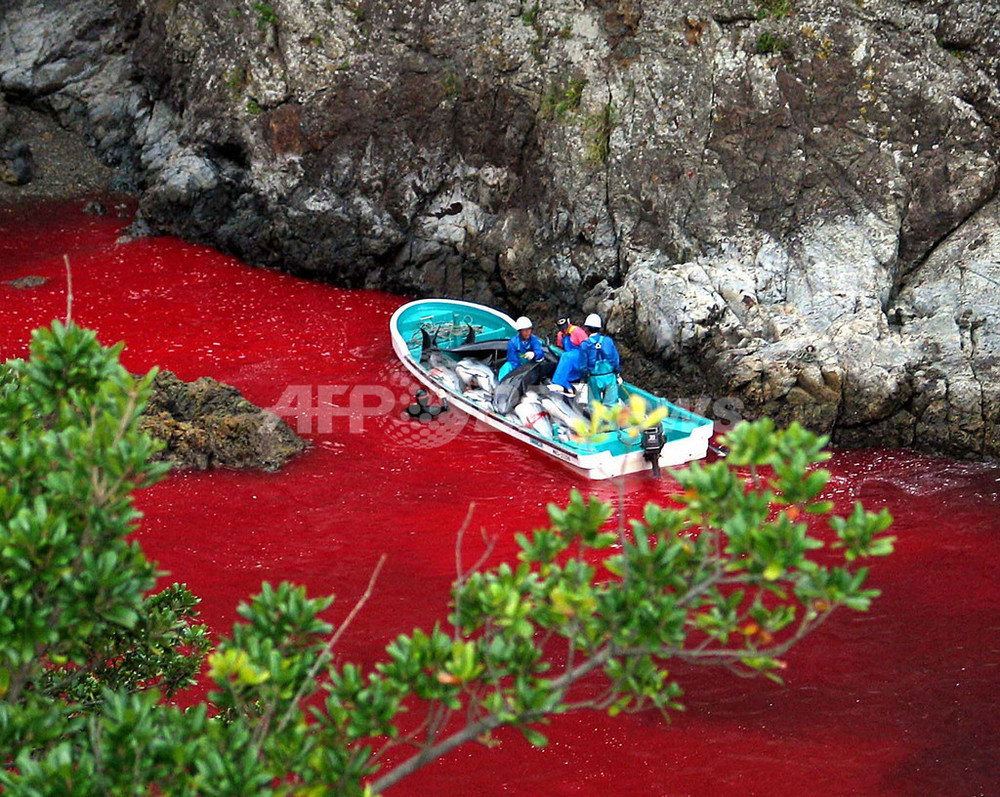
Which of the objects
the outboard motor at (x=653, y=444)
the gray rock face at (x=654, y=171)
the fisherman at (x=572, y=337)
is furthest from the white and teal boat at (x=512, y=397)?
the gray rock face at (x=654, y=171)

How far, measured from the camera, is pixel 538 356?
15375mm

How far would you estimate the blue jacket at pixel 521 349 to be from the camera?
605 inches

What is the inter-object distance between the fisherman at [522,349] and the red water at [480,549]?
3.49 feet

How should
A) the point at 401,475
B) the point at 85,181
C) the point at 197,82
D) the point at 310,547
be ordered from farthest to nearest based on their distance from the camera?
the point at 85,181
the point at 197,82
the point at 401,475
the point at 310,547

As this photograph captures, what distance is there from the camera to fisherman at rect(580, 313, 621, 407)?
14.5m

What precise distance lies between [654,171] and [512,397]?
5184mm

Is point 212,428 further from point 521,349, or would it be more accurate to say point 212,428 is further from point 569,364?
point 569,364

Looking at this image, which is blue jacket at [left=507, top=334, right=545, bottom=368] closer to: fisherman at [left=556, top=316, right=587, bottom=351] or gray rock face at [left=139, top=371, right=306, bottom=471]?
fisherman at [left=556, top=316, right=587, bottom=351]

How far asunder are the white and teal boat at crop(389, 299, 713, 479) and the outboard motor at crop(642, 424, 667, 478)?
0.04ft

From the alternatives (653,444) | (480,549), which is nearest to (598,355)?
(653,444)

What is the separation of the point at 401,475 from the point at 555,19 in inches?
355

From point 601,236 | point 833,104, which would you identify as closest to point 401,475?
point 601,236

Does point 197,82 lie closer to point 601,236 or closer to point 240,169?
point 240,169

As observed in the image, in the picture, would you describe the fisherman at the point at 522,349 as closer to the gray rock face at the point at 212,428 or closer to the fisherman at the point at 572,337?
the fisherman at the point at 572,337
